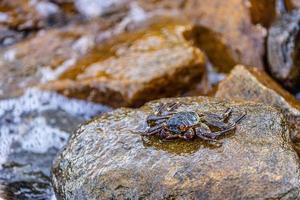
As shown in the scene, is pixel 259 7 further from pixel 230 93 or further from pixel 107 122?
pixel 107 122

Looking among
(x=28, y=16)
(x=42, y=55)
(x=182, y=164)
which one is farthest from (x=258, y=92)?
(x=28, y=16)

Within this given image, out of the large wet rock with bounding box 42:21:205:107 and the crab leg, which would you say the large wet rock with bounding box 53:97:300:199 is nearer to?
the crab leg

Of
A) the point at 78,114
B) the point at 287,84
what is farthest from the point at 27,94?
the point at 287,84

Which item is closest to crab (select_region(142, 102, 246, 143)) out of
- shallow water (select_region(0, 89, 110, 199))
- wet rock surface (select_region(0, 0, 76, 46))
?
shallow water (select_region(0, 89, 110, 199))

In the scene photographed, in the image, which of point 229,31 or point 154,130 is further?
point 229,31

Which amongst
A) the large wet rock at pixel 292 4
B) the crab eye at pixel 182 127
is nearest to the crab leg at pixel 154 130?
the crab eye at pixel 182 127

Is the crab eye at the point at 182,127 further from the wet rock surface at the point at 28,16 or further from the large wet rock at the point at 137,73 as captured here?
the wet rock surface at the point at 28,16

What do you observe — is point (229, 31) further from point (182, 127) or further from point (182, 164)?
point (182, 164)
